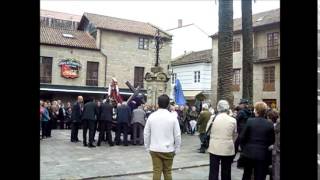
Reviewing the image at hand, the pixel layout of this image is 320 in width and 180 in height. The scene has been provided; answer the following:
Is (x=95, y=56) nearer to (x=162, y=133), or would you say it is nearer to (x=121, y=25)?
(x=121, y=25)

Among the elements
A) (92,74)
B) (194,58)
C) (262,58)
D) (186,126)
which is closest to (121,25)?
(92,74)

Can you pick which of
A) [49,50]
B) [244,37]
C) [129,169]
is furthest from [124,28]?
[129,169]

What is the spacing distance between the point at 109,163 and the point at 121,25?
2849 centimetres

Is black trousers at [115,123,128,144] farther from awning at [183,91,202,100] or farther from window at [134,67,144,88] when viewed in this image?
awning at [183,91,202,100]

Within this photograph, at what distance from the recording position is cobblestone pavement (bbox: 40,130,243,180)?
8.64 m

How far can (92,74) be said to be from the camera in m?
34.6

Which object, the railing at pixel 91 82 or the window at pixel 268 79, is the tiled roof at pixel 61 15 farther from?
the window at pixel 268 79

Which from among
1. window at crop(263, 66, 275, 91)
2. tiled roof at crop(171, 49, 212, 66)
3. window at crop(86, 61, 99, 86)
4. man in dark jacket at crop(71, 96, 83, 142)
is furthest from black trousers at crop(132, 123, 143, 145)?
tiled roof at crop(171, 49, 212, 66)

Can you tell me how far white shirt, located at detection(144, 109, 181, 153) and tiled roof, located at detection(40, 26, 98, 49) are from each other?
91.2ft

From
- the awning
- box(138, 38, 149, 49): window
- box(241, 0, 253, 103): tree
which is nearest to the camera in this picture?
box(241, 0, 253, 103): tree

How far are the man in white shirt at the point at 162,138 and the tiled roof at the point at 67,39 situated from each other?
27816 millimetres

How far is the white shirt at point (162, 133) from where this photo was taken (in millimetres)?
5957

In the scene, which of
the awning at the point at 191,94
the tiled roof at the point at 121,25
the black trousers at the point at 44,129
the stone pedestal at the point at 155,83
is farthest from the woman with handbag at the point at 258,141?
the awning at the point at 191,94
